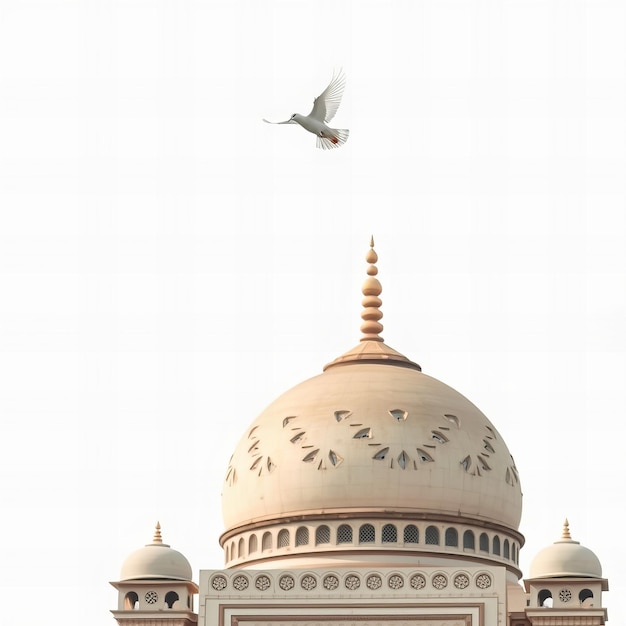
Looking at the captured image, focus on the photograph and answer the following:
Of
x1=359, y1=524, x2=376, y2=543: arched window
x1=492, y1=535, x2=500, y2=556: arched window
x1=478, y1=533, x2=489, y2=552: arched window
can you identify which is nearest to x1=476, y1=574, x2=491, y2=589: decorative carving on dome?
x1=478, y1=533, x2=489, y2=552: arched window

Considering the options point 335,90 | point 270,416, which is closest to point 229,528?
point 270,416

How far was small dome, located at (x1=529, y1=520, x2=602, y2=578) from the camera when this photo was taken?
198ft

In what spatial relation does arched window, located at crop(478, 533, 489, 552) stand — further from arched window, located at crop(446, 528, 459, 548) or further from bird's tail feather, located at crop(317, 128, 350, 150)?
bird's tail feather, located at crop(317, 128, 350, 150)

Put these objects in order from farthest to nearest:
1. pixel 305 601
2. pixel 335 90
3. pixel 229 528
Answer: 1. pixel 229 528
2. pixel 305 601
3. pixel 335 90

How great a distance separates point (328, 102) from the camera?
53500 mm

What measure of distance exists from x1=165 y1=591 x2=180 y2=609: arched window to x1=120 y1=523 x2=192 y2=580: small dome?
32 cm

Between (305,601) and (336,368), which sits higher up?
(336,368)

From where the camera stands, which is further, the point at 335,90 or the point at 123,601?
the point at 123,601

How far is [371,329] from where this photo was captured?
2672 inches

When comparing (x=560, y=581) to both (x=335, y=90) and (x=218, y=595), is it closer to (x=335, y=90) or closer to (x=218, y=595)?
(x=218, y=595)

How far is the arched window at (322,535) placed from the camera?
205ft

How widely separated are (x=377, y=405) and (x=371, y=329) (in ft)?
14.8

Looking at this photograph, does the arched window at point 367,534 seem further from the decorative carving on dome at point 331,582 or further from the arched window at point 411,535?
the decorative carving on dome at point 331,582

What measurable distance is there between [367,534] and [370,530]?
0.12 metres
